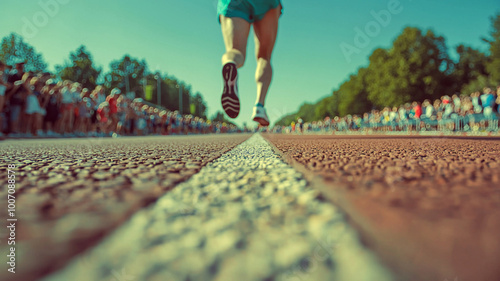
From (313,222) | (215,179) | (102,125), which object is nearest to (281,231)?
(313,222)

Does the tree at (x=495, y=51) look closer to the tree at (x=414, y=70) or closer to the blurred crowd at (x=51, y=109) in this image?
the tree at (x=414, y=70)

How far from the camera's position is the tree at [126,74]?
2606 inches

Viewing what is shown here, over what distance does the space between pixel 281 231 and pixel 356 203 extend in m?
0.19

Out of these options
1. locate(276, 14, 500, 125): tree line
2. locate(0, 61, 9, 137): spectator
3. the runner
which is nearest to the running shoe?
the runner

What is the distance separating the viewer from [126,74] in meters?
67.5

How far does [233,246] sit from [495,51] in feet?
139

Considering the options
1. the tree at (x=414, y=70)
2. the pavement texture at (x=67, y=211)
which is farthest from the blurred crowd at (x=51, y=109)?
the tree at (x=414, y=70)

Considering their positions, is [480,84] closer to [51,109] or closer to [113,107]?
[113,107]

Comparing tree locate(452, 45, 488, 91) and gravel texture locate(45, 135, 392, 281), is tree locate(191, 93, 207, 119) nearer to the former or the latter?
tree locate(452, 45, 488, 91)

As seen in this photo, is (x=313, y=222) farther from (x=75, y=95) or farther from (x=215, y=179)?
(x=75, y=95)

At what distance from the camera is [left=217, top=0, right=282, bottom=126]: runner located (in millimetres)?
3039

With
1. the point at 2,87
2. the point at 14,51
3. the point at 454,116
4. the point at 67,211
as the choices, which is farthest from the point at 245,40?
the point at 14,51

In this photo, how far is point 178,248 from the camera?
1.25 ft

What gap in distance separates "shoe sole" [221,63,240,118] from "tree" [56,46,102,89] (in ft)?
199
